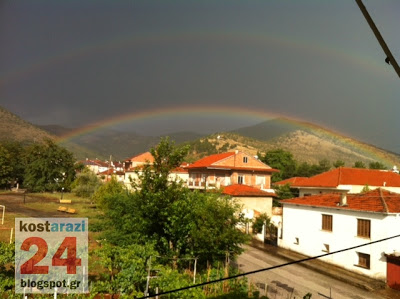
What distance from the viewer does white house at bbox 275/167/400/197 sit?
33906 mm

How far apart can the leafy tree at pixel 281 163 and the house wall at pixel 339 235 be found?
40.4 m

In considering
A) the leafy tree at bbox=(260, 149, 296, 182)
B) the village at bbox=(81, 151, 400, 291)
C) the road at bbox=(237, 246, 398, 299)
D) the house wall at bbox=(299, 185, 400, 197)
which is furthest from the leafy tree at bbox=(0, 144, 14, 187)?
the road at bbox=(237, 246, 398, 299)

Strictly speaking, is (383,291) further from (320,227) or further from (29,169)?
(29,169)

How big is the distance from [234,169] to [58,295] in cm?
3404

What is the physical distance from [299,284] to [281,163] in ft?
171

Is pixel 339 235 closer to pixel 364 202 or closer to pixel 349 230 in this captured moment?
pixel 349 230

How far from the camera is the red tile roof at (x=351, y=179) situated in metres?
34.5

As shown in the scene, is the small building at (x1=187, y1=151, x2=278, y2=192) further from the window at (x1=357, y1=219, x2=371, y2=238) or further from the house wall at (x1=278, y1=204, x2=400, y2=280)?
the window at (x1=357, y1=219, x2=371, y2=238)

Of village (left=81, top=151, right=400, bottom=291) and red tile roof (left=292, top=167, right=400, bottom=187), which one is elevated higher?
red tile roof (left=292, top=167, right=400, bottom=187)

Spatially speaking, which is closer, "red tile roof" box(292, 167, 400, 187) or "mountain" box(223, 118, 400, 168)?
"red tile roof" box(292, 167, 400, 187)

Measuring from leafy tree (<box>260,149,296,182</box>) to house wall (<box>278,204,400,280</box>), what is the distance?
133 feet

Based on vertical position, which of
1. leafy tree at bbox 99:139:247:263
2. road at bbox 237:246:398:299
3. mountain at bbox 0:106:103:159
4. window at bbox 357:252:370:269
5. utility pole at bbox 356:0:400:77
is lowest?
road at bbox 237:246:398:299

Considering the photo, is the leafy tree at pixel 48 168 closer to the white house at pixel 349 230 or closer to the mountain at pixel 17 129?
the mountain at pixel 17 129

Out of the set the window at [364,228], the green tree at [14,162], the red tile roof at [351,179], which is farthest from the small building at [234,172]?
the green tree at [14,162]
